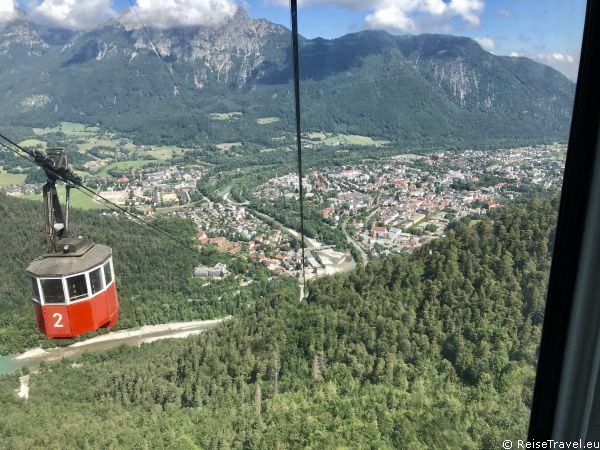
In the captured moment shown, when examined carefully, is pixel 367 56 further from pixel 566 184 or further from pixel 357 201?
pixel 566 184

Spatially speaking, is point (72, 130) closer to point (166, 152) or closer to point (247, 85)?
point (166, 152)

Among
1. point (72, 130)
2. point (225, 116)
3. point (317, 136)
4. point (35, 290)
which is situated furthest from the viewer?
point (72, 130)

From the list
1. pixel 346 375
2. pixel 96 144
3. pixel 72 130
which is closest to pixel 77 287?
pixel 346 375

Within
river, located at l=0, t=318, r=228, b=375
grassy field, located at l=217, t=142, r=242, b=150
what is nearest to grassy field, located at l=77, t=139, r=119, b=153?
grassy field, located at l=217, t=142, r=242, b=150

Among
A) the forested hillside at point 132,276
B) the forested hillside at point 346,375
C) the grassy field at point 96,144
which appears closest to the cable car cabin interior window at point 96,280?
the forested hillside at point 346,375

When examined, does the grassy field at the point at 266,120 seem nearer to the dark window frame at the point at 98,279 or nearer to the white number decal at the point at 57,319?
the dark window frame at the point at 98,279

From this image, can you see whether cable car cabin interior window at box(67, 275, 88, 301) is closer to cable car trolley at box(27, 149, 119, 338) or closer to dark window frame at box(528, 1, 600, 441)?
cable car trolley at box(27, 149, 119, 338)
